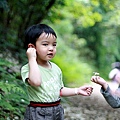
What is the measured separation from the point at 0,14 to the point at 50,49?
586 centimetres

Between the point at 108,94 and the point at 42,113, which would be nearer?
the point at 42,113

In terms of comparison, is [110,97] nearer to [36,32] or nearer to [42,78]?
[42,78]

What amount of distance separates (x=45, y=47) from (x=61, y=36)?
68.0 feet

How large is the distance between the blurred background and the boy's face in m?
0.77

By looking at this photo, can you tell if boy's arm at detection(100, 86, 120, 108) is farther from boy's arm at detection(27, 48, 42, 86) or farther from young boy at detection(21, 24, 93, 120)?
boy's arm at detection(27, 48, 42, 86)

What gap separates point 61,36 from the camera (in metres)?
23.5

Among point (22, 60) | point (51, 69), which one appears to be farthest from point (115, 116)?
point (51, 69)

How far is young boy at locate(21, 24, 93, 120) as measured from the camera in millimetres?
2779

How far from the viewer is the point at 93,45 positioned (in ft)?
84.8

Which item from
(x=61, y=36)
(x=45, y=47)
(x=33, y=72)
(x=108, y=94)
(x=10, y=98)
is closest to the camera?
(x=33, y=72)

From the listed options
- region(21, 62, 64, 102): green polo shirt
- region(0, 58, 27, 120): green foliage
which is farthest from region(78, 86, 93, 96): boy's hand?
region(0, 58, 27, 120): green foliage

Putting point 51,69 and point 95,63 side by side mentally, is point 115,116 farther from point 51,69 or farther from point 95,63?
point 95,63

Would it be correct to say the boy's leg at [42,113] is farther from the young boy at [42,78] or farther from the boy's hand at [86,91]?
the boy's hand at [86,91]

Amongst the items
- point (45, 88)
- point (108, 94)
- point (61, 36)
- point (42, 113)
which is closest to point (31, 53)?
point (45, 88)
